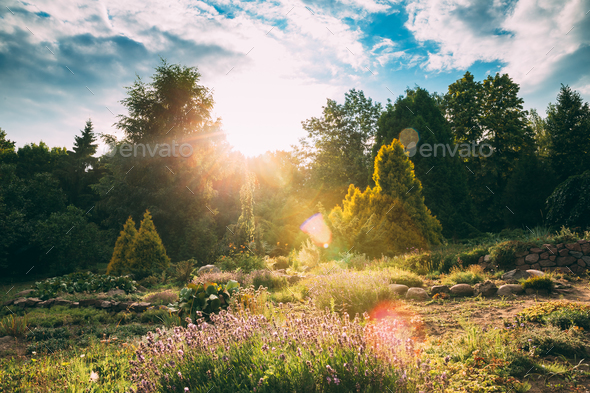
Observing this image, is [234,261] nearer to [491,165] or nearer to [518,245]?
[518,245]

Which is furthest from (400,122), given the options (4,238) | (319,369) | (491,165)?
(4,238)

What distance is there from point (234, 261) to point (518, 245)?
8.32 meters

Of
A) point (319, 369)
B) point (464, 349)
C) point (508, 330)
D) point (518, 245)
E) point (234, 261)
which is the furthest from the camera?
point (234, 261)

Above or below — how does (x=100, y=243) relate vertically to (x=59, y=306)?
above

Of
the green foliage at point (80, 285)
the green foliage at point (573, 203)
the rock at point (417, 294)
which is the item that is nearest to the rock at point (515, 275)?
the rock at point (417, 294)

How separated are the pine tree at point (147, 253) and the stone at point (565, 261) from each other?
39.1ft

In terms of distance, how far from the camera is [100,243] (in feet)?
49.9

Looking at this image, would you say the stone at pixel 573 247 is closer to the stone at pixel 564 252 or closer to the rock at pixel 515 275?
the stone at pixel 564 252

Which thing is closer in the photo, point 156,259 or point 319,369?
point 319,369

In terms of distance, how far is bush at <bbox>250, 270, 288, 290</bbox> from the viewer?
7.43 metres

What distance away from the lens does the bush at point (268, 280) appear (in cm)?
743

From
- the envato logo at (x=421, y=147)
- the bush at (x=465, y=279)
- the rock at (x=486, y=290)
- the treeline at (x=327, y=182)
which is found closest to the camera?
the rock at (x=486, y=290)

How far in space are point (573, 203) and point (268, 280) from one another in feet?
32.2

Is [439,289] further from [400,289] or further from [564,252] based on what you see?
[564,252]
